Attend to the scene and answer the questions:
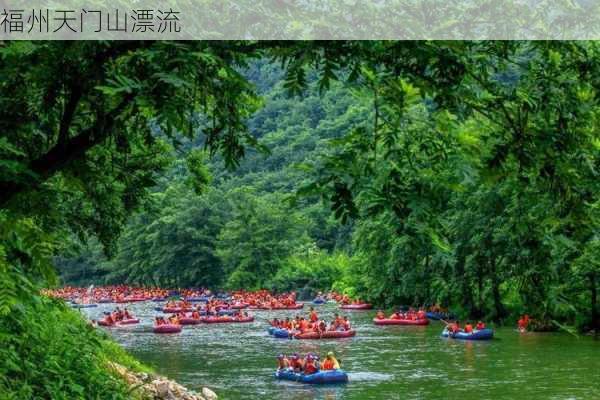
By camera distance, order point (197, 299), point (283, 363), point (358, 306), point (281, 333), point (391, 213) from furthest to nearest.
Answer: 1. point (197, 299)
2. point (358, 306)
3. point (281, 333)
4. point (283, 363)
5. point (391, 213)

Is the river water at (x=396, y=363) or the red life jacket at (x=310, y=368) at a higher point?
the red life jacket at (x=310, y=368)

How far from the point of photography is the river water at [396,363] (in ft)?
62.8

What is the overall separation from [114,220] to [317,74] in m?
15.5

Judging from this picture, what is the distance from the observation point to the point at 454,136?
4051 millimetres

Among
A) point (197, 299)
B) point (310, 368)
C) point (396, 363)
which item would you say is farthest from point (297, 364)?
point (197, 299)

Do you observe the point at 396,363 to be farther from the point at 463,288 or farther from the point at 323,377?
the point at 463,288

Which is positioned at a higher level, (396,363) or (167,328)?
(167,328)

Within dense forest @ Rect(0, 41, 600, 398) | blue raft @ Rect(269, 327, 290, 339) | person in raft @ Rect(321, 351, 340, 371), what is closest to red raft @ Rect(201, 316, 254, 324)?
blue raft @ Rect(269, 327, 290, 339)

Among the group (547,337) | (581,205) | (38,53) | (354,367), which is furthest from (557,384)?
(38,53)

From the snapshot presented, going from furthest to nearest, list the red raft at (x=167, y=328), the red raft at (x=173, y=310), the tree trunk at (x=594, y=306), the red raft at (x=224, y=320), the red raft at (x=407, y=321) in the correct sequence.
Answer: the red raft at (x=173, y=310), the red raft at (x=224, y=320), the red raft at (x=407, y=321), the red raft at (x=167, y=328), the tree trunk at (x=594, y=306)

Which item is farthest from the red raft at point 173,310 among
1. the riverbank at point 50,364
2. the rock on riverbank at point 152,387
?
the riverbank at point 50,364

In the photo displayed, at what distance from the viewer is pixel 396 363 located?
76.9 feet

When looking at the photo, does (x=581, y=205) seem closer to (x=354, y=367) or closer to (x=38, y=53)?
(x=38, y=53)

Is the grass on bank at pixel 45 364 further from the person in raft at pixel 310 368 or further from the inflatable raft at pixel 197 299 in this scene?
the inflatable raft at pixel 197 299
